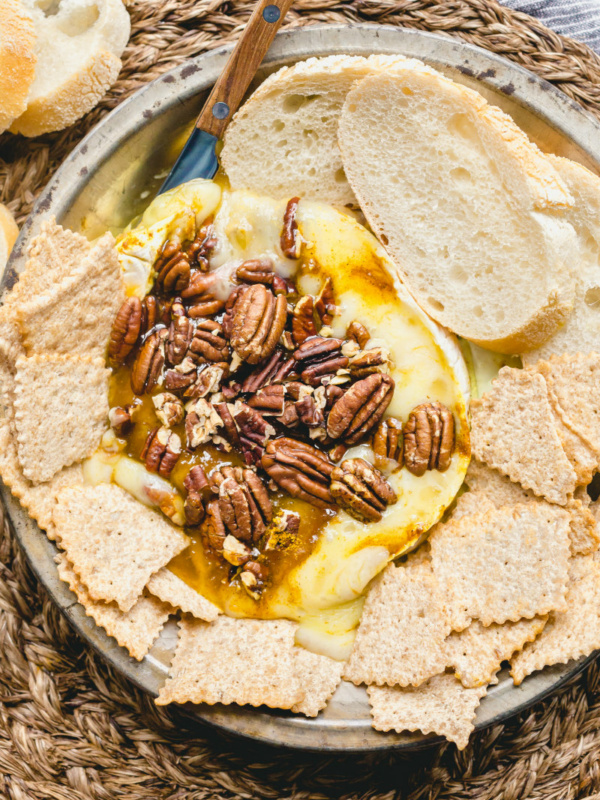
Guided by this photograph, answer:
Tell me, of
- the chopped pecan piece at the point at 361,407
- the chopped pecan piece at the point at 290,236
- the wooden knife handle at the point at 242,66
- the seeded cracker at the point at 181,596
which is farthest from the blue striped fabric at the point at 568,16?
the seeded cracker at the point at 181,596

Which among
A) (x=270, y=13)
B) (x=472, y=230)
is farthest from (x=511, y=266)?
(x=270, y=13)

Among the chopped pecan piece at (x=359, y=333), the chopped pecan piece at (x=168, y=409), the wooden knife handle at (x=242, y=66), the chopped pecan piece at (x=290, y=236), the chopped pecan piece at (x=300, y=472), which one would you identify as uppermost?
the wooden knife handle at (x=242, y=66)

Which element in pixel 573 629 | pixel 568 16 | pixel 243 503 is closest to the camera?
pixel 573 629

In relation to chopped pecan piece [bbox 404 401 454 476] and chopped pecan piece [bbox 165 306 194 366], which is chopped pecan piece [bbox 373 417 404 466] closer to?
chopped pecan piece [bbox 404 401 454 476]

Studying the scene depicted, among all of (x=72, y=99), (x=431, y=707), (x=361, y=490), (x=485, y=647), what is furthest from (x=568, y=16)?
(x=431, y=707)

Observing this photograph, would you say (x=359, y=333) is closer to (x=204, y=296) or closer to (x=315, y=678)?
(x=204, y=296)

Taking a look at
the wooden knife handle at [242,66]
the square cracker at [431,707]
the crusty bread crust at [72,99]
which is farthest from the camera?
the crusty bread crust at [72,99]

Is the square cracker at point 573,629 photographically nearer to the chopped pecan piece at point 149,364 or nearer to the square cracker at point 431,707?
the square cracker at point 431,707
